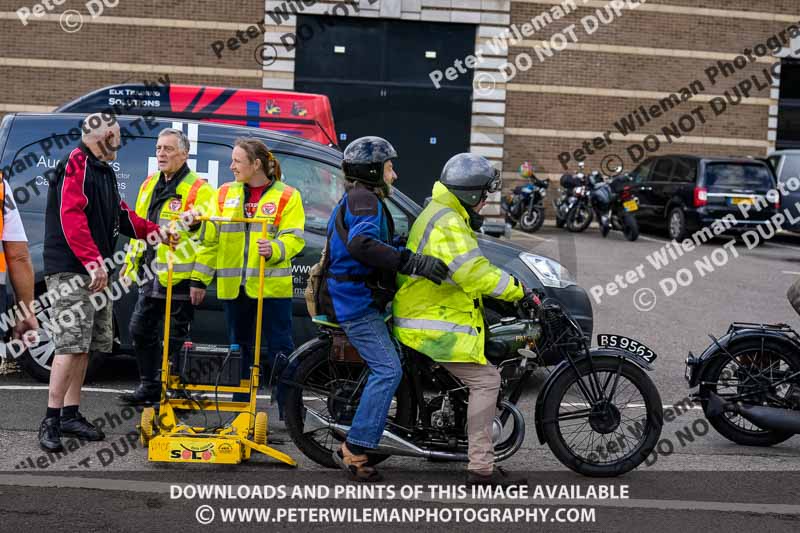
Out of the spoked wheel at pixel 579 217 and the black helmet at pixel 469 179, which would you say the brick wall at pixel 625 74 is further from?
the black helmet at pixel 469 179

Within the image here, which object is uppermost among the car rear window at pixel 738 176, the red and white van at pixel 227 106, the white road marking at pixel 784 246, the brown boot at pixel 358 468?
the red and white van at pixel 227 106

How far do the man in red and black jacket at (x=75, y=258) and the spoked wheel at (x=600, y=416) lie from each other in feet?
8.01

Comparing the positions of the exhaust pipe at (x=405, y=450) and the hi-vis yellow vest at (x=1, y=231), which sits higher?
the hi-vis yellow vest at (x=1, y=231)

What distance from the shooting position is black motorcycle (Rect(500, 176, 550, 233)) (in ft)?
73.9

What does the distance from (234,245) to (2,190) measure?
174 cm

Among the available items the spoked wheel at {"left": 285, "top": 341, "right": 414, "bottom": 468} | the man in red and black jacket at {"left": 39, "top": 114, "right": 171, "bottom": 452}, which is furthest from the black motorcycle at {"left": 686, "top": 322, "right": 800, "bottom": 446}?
→ the man in red and black jacket at {"left": 39, "top": 114, "right": 171, "bottom": 452}

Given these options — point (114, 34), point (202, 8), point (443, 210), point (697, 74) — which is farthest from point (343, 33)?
point (443, 210)

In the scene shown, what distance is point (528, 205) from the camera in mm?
22703

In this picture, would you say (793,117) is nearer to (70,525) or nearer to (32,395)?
(32,395)

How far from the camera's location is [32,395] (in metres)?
7.45

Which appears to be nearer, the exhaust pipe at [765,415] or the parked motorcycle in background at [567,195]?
the exhaust pipe at [765,415]

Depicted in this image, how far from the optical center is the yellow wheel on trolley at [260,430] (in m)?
5.86

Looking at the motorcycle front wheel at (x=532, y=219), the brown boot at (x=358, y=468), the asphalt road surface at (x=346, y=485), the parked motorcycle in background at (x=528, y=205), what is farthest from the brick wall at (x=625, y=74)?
the brown boot at (x=358, y=468)

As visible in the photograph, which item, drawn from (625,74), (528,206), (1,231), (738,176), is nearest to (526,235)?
(528,206)
